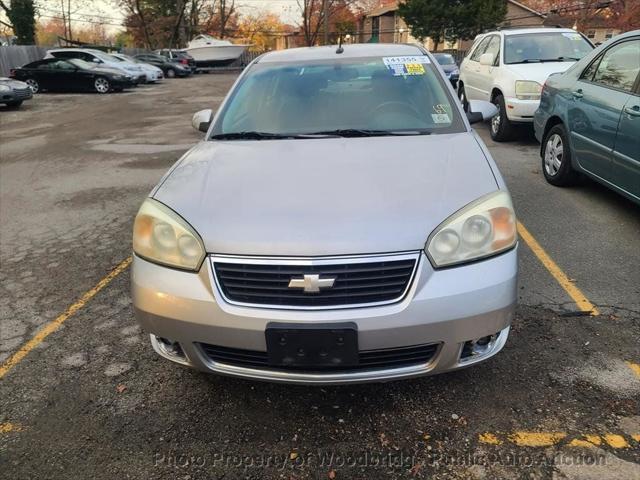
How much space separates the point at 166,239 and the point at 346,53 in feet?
7.58

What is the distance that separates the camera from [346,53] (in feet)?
12.6

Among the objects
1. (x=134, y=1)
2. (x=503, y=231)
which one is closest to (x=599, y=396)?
(x=503, y=231)

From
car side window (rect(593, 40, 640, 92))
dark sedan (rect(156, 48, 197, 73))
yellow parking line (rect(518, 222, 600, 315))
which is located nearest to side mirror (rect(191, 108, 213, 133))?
yellow parking line (rect(518, 222, 600, 315))

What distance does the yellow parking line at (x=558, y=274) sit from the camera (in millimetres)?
3272

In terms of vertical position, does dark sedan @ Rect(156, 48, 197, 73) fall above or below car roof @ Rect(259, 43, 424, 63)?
above

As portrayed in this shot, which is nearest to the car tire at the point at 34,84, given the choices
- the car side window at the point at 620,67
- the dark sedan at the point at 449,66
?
the dark sedan at the point at 449,66

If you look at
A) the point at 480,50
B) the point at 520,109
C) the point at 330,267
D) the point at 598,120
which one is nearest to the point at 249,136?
the point at 330,267

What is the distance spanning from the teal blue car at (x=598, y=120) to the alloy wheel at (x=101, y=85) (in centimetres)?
1989

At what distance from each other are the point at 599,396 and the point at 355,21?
67452mm

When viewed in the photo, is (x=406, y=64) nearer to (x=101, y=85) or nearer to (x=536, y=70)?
(x=536, y=70)

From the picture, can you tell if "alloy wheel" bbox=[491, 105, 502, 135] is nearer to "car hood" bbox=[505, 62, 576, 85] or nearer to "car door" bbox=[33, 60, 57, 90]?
"car hood" bbox=[505, 62, 576, 85]

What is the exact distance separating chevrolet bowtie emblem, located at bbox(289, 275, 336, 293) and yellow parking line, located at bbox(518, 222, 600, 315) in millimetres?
2067

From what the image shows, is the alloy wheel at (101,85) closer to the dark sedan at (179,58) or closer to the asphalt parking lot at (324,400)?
the dark sedan at (179,58)

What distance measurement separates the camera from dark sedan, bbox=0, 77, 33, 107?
15.1 metres
